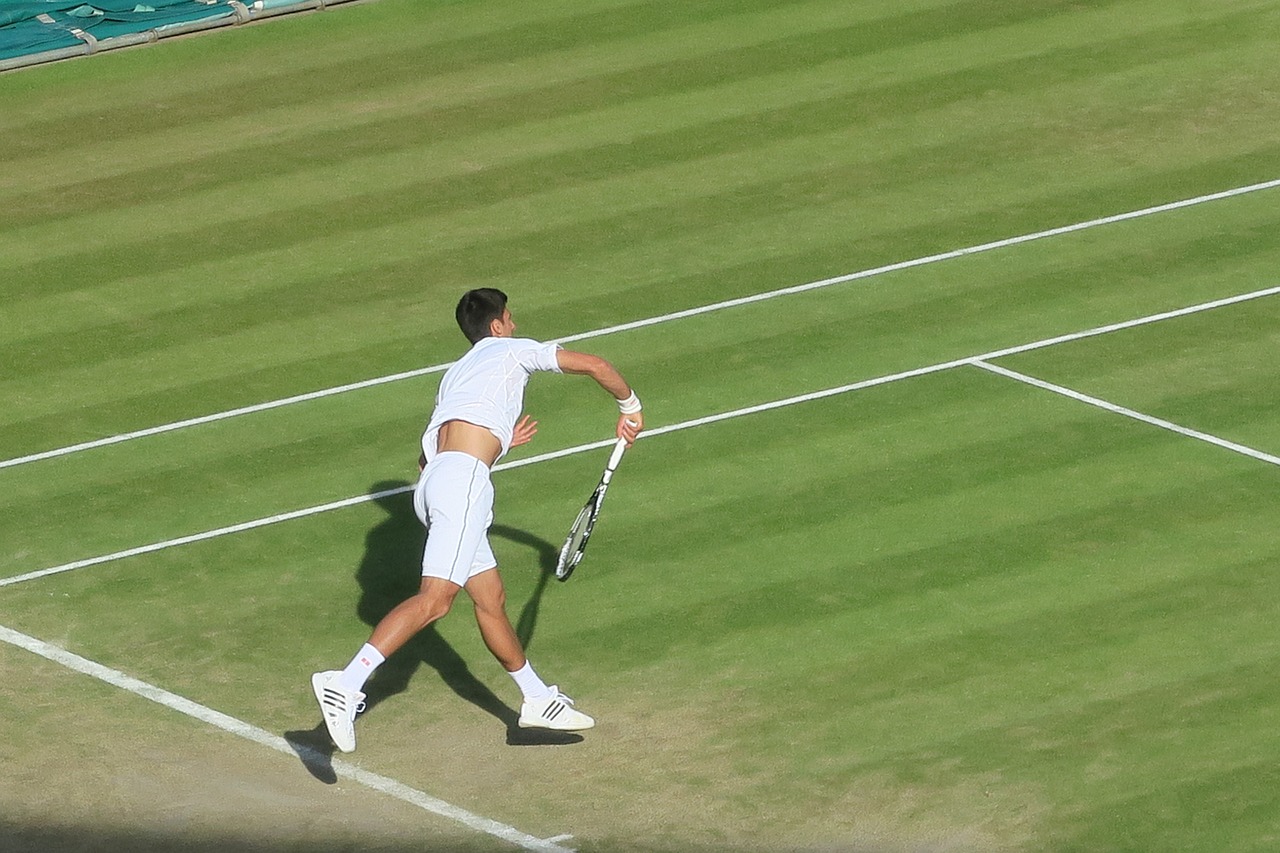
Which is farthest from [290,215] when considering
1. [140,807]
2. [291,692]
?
[140,807]

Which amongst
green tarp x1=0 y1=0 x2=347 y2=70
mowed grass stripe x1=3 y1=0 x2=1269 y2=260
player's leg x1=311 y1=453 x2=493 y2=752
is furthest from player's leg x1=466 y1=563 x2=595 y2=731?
green tarp x1=0 y1=0 x2=347 y2=70

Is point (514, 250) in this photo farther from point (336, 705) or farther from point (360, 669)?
point (336, 705)

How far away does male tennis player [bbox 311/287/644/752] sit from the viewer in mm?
10047

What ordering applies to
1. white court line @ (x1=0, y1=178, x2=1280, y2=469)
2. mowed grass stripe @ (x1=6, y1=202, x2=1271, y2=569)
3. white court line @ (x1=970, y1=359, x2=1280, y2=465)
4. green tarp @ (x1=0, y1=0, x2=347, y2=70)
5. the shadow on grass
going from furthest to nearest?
1. green tarp @ (x1=0, y1=0, x2=347, y2=70)
2. white court line @ (x1=0, y1=178, x2=1280, y2=469)
3. mowed grass stripe @ (x1=6, y1=202, x2=1271, y2=569)
4. white court line @ (x1=970, y1=359, x2=1280, y2=465)
5. the shadow on grass

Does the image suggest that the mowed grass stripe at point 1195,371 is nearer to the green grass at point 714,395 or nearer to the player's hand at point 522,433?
the green grass at point 714,395

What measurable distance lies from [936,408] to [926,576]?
261 cm

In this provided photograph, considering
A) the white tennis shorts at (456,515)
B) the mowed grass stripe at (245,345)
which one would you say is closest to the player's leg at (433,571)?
the white tennis shorts at (456,515)

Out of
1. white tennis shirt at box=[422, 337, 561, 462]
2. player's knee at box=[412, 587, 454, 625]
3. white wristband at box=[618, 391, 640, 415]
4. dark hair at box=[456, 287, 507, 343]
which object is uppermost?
dark hair at box=[456, 287, 507, 343]

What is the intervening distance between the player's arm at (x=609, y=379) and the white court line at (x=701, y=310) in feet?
14.4

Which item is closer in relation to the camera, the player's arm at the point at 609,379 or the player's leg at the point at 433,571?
the player's leg at the point at 433,571

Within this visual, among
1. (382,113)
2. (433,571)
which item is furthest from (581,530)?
(382,113)

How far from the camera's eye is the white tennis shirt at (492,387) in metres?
10.5

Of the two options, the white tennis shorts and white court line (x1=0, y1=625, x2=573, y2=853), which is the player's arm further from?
white court line (x1=0, y1=625, x2=573, y2=853)

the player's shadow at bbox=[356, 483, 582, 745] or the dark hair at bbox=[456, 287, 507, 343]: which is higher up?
the dark hair at bbox=[456, 287, 507, 343]
